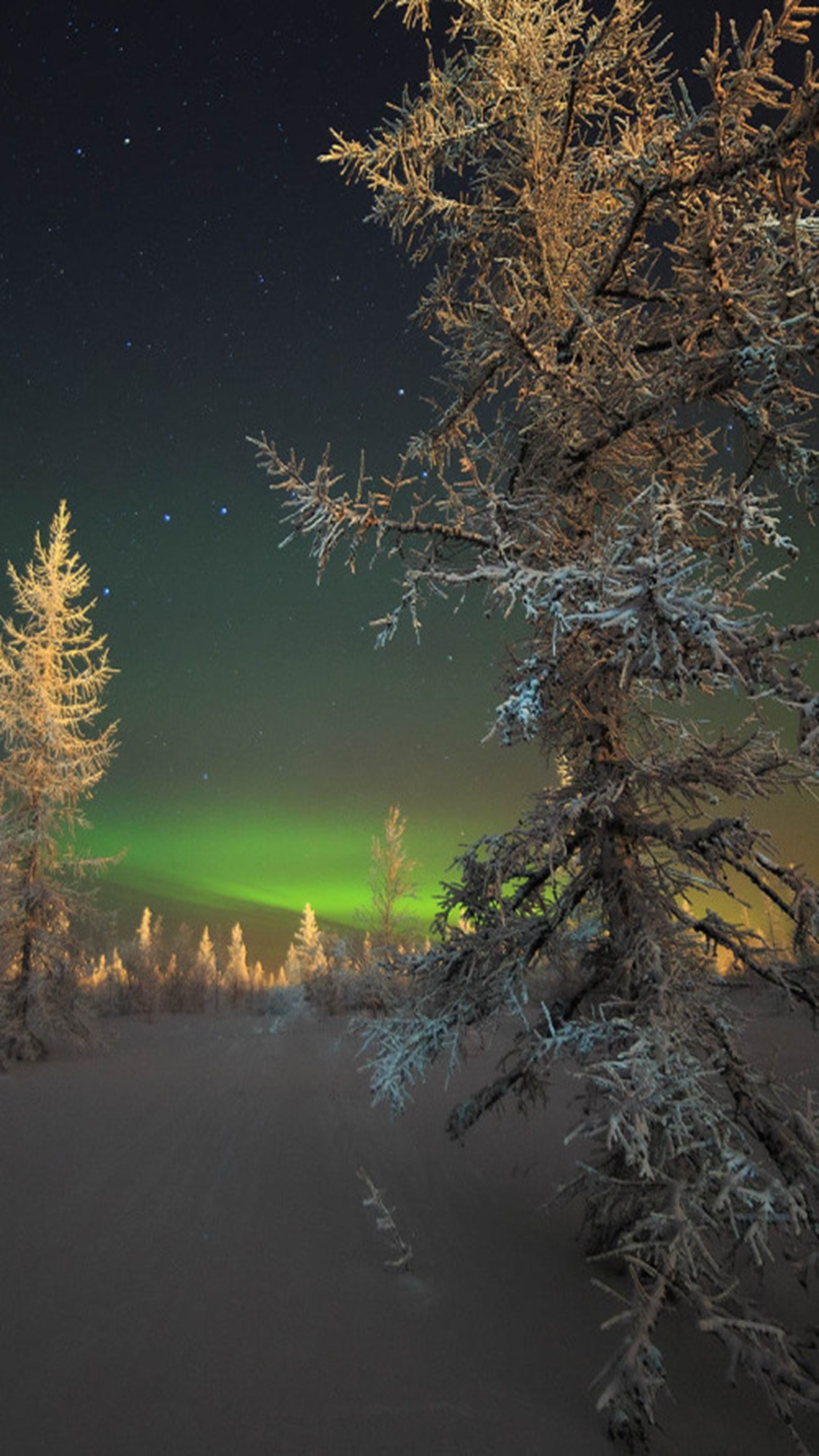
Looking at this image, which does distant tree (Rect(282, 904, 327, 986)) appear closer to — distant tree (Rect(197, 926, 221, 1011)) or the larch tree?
distant tree (Rect(197, 926, 221, 1011))

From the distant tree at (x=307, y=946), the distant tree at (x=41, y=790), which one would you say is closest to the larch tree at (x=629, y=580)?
the distant tree at (x=41, y=790)

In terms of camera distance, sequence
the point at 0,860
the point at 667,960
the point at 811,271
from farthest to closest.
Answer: the point at 0,860, the point at 667,960, the point at 811,271

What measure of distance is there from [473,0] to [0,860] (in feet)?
42.7

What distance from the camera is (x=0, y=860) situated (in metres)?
11.9

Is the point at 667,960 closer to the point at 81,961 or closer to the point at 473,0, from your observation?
the point at 473,0

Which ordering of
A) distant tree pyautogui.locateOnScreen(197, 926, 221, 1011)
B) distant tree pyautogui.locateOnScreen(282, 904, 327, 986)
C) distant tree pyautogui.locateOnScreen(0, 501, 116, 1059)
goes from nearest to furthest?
distant tree pyautogui.locateOnScreen(0, 501, 116, 1059) → distant tree pyautogui.locateOnScreen(197, 926, 221, 1011) → distant tree pyautogui.locateOnScreen(282, 904, 327, 986)

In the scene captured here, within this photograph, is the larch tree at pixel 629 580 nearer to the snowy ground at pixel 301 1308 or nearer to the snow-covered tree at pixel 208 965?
the snowy ground at pixel 301 1308

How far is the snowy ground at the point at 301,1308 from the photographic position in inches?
95.3

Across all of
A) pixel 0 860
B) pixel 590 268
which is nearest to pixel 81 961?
pixel 0 860

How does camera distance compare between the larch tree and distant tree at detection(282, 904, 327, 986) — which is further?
distant tree at detection(282, 904, 327, 986)

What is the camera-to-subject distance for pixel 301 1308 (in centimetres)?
325

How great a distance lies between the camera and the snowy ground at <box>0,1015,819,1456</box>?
242 centimetres

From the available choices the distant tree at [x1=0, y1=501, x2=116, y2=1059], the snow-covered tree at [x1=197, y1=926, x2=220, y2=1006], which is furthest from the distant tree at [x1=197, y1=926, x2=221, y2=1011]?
the distant tree at [x1=0, y1=501, x2=116, y2=1059]

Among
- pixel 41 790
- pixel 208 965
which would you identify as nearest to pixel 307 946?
pixel 208 965
